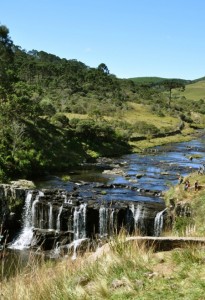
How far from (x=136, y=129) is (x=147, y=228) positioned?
61165mm

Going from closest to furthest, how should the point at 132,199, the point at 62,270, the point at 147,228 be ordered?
the point at 62,270 < the point at 147,228 < the point at 132,199

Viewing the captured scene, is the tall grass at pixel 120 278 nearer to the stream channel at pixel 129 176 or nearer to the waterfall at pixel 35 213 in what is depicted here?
the stream channel at pixel 129 176

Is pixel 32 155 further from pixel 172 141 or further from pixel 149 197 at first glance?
pixel 172 141

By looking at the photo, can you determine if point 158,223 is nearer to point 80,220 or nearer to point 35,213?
point 80,220

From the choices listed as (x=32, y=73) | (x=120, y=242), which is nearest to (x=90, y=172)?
(x=120, y=242)

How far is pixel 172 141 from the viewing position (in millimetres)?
89938

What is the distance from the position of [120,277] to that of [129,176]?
3927 cm

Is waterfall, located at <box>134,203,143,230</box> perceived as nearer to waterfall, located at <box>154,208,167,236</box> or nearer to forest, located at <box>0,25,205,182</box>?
waterfall, located at <box>154,208,167,236</box>

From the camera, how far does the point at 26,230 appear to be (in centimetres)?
3259

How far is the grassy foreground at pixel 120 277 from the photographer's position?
24.3ft

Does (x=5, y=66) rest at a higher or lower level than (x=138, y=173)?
higher

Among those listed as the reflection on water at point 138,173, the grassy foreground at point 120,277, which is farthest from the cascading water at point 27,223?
the grassy foreground at point 120,277

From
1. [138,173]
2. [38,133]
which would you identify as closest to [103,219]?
[138,173]

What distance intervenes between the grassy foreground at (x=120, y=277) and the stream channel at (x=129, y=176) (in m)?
17.2
